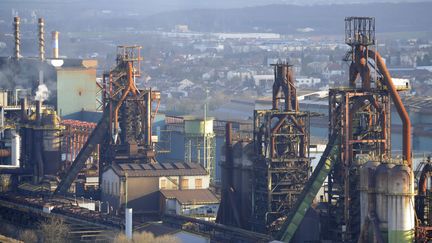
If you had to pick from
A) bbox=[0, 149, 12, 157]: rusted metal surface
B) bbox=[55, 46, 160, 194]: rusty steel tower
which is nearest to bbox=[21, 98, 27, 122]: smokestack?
bbox=[0, 149, 12, 157]: rusted metal surface

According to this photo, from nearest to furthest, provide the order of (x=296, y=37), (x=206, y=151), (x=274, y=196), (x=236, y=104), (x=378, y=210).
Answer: (x=378, y=210) < (x=274, y=196) < (x=206, y=151) < (x=236, y=104) < (x=296, y=37)

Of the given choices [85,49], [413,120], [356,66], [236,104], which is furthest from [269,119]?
[85,49]

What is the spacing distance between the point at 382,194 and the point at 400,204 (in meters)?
0.48

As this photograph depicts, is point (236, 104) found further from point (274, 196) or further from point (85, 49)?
point (274, 196)

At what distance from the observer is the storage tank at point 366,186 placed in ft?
113

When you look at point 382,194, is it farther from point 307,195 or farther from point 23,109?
point 23,109

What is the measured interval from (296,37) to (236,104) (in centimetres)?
10118

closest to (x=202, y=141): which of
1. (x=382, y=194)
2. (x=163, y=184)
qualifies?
(x=163, y=184)

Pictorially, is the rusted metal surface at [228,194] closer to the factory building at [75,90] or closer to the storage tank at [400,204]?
the storage tank at [400,204]

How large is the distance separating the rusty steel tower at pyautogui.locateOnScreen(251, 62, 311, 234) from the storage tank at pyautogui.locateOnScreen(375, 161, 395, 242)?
25.1 ft

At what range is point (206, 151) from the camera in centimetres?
5741

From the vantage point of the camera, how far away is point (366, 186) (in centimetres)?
3456

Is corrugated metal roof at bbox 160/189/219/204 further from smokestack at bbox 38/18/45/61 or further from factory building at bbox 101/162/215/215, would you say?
smokestack at bbox 38/18/45/61

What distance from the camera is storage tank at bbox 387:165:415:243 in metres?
33.8
